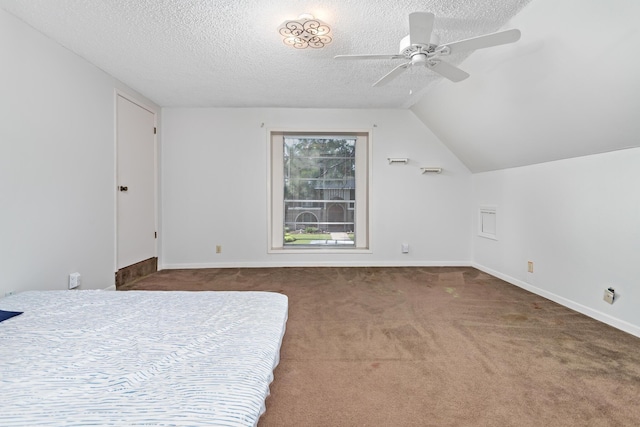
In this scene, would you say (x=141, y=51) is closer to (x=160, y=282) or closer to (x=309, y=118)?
(x=309, y=118)

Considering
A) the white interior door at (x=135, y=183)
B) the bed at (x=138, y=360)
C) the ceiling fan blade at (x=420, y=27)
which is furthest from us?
the white interior door at (x=135, y=183)

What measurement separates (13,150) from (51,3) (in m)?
1.07

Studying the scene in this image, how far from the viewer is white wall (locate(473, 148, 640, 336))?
2.20 m

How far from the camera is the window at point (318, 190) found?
4.49 m

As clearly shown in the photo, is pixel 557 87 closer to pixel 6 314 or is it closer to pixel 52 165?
pixel 6 314

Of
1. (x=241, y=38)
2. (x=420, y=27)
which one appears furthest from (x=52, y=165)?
(x=420, y=27)

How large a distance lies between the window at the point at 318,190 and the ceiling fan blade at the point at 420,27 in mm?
2653

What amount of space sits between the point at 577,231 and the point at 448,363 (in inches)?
76.4

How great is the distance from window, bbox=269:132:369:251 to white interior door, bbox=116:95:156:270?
1.68m

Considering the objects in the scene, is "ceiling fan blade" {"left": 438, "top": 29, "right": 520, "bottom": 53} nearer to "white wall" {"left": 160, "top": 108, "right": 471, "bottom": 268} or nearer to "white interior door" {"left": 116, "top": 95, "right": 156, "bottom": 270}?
"white wall" {"left": 160, "top": 108, "right": 471, "bottom": 268}

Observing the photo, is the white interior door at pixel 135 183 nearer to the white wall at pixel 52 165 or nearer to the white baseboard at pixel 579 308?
the white wall at pixel 52 165

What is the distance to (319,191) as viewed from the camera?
14.9ft

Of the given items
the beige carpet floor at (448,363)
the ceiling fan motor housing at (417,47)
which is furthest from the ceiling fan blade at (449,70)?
the beige carpet floor at (448,363)

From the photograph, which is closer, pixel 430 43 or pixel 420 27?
pixel 420 27
